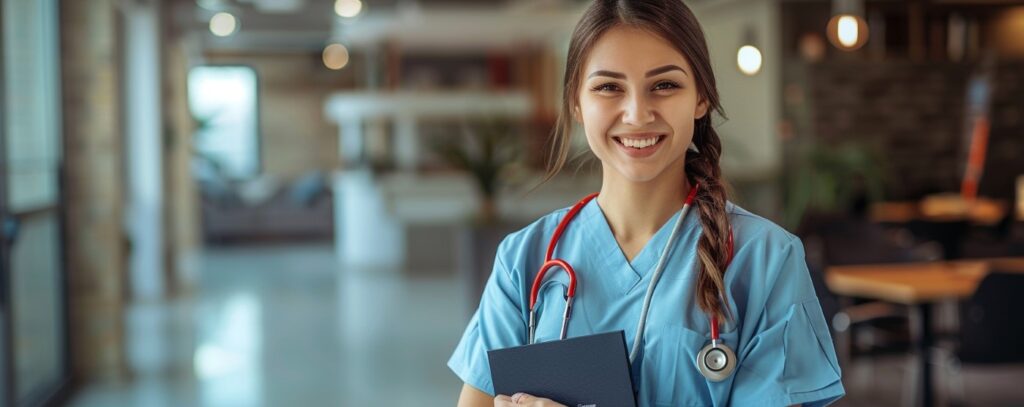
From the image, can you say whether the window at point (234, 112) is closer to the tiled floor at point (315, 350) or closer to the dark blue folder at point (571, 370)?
the tiled floor at point (315, 350)

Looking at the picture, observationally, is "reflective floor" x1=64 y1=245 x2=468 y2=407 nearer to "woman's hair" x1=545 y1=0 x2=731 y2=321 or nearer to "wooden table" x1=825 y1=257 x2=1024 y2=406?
"wooden table" x1=825 y1=257 x2=1024 y2=406

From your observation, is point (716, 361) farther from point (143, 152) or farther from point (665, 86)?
point (143, 152)

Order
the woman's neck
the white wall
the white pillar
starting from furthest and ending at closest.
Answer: the white wall
the white pillar
the woman's neck

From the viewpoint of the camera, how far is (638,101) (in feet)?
4.51

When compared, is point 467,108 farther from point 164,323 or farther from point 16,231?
point 16,231

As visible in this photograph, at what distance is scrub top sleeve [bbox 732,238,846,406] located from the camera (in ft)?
4.41

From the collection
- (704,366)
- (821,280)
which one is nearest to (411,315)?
(821,280)

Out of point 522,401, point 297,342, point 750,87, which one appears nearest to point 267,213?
point 750,87

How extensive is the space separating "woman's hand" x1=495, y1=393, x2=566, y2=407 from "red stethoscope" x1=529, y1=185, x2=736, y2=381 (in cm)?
8

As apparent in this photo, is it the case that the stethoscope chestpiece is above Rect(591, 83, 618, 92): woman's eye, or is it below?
below

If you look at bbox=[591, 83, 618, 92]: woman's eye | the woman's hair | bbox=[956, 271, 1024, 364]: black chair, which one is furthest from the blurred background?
bbox=[591, 83, 618, 92]: woman's eye

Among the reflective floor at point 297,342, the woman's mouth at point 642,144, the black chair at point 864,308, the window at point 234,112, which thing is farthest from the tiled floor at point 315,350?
the window at point 234,112

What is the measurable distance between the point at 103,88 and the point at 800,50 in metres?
5.85

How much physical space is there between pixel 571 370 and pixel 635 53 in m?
0.37
